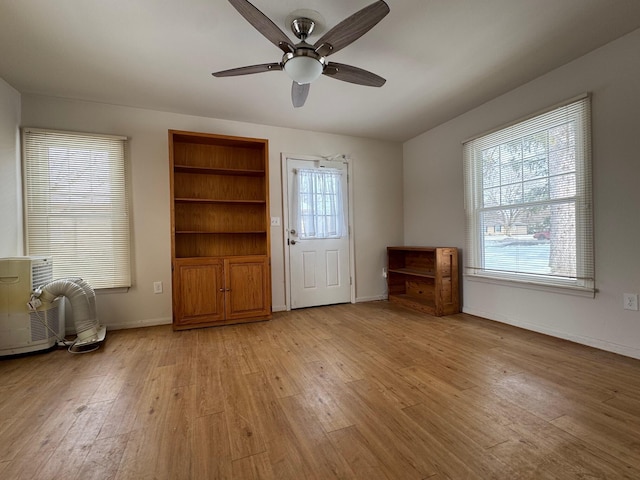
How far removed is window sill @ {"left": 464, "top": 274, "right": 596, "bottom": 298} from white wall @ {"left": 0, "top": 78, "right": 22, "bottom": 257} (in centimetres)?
485

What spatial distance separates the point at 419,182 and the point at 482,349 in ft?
8.52

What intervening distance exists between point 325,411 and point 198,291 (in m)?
2.10

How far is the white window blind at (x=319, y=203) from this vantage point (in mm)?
3951

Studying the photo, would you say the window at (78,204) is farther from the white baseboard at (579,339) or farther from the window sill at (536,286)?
the white baseboard at (579,339)

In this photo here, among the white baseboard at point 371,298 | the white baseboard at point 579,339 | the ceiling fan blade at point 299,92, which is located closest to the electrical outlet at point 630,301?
the white baseboard at point 579,339

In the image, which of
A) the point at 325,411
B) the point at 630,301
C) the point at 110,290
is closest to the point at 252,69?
the point at 325,411

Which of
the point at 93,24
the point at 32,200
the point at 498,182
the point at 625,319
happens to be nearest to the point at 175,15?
the point at 93,24

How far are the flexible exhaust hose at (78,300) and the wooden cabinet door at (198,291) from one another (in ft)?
2.35

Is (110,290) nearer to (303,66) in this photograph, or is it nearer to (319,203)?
(319,203)

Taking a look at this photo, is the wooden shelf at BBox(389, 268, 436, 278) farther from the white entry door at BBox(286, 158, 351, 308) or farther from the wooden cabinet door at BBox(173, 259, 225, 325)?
the wooden cabinet door at BBox(173, 259, 225, 325)

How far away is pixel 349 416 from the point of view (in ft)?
5.09

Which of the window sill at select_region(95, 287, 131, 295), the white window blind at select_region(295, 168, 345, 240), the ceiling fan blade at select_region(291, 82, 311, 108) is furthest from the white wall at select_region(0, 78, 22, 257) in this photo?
the white window blind at select_region(295, 168, 345, 240)

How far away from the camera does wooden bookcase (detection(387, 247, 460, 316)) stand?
11.4 ft

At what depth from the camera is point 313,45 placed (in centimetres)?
199
